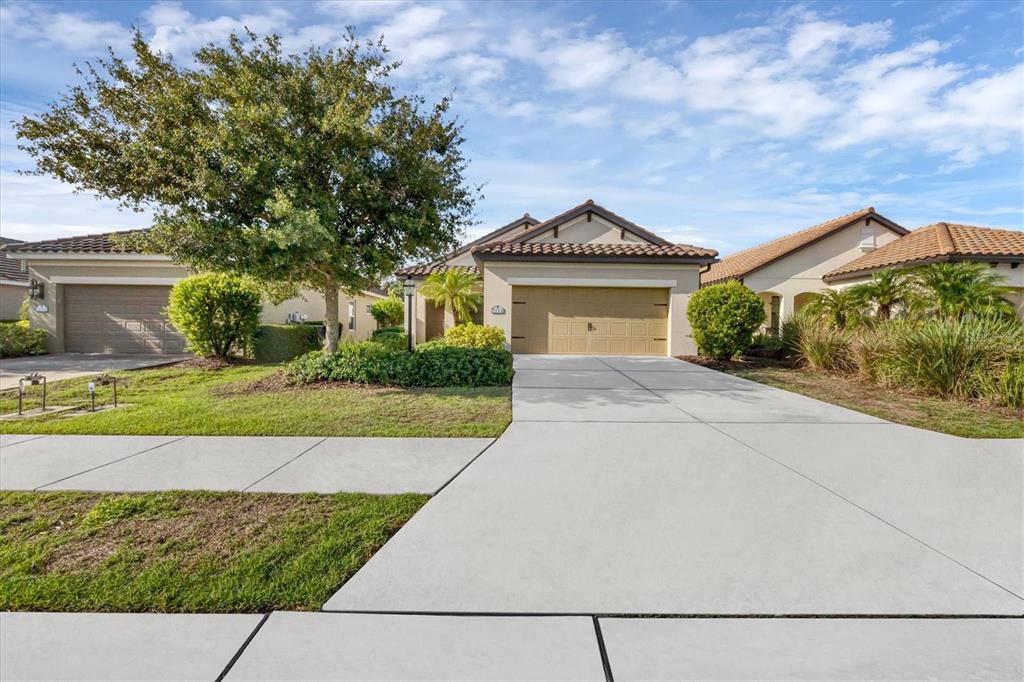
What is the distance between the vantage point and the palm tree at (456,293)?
51.4 feet

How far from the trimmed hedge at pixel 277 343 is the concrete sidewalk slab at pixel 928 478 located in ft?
40.2

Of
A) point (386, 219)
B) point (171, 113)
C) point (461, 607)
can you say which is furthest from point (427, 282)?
point (461, 607)

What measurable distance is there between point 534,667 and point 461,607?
1.85ft

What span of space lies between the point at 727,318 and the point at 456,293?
830cm

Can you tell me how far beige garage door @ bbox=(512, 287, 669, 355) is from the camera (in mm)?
15375

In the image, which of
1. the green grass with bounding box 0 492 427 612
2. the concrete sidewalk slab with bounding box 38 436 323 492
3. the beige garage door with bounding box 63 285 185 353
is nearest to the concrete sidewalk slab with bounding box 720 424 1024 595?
the green grass with bounding box 0 492 427 612

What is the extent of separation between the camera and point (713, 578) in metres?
2.76

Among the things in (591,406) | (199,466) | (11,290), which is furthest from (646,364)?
(11,290)

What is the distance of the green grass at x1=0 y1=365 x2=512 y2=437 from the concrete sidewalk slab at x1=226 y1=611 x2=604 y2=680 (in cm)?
344

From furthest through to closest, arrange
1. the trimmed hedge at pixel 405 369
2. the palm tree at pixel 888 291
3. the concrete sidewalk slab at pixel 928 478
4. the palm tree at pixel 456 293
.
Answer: the palm tree at pixel 456 293
the palm tree at pixel 888 291
the trimmed hedge at pixel 405 369
the concrete sidewalk slab at pixel 928 478

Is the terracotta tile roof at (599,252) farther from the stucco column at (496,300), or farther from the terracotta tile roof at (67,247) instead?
the terracotta tile roof at (67,247)

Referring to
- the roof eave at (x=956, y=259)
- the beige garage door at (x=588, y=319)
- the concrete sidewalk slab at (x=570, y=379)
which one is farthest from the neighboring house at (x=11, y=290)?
the roof eave at (x=956, y=259)

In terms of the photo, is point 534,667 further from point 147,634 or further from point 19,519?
point 19,519

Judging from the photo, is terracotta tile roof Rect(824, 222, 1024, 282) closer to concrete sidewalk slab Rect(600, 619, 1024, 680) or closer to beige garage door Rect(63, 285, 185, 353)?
concrete sidewalk slab Rect(600, 619, 1024, 680)
